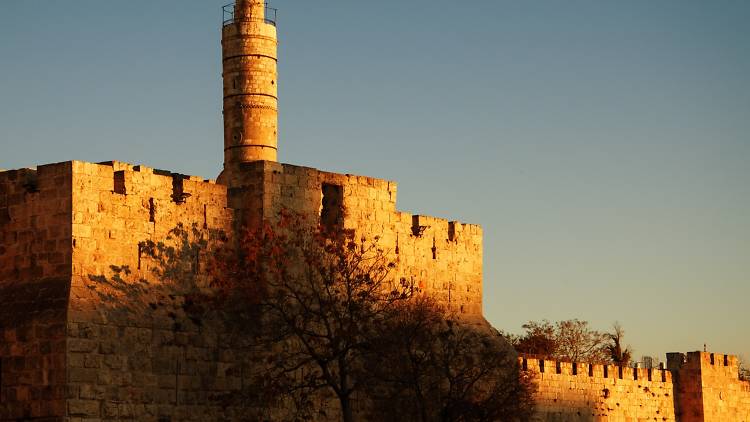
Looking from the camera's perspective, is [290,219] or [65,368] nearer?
[65,368]

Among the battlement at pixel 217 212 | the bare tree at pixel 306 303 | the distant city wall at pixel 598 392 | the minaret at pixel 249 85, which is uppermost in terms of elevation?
the minaret at pixel 249 85

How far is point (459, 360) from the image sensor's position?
3328 centimetres

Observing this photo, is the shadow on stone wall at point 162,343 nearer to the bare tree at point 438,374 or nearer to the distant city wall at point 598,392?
the bare tree at point 438,374

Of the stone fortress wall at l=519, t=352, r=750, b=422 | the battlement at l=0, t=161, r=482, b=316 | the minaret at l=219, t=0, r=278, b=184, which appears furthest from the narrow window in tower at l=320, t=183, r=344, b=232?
the minaret at l=219, t=0, r=278, b=184

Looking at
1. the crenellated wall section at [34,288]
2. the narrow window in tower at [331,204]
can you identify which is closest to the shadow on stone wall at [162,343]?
the crenellated wall section at [34,288]

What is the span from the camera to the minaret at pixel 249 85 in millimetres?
56000

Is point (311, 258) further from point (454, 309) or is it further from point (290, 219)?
point (454, 309)

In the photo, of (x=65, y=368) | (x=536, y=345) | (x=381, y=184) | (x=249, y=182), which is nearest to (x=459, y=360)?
(x=381, y=184)

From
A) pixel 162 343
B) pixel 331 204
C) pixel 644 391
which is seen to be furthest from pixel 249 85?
pixel 162 343

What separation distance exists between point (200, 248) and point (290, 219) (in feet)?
6.62

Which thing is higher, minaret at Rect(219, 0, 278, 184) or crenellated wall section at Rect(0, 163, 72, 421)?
minaret at Rect(219, 0, 278, 184)

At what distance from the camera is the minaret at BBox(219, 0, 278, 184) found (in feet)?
184

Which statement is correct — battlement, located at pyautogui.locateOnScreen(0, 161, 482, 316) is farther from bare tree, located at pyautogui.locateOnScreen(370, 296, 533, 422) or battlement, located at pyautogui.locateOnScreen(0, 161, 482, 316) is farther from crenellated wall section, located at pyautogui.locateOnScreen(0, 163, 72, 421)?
bare tree, located at pyautogui.locateOnScreen(370, 296, 533, 422)

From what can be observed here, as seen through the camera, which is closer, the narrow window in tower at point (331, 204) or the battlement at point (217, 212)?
the battlement at point (217, 212)
